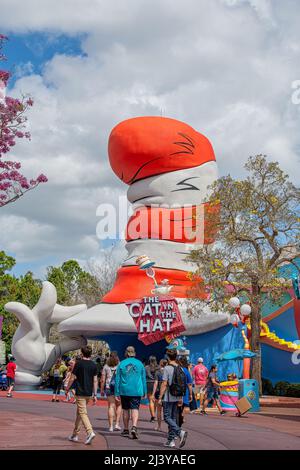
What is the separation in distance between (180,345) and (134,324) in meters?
2.40

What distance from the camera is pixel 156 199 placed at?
2819 cm

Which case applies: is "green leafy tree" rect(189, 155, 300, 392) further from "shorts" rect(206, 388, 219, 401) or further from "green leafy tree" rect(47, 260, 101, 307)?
"green leafy tree" rect(47, 260, 101, 307)

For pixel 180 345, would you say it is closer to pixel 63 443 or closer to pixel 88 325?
pixel 88 325

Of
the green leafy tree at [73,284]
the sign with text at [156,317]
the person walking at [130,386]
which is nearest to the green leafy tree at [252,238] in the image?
the sign with text at [156,317]

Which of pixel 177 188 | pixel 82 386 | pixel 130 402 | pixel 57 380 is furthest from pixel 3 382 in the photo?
pixel 82 386

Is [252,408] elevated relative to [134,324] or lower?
lower

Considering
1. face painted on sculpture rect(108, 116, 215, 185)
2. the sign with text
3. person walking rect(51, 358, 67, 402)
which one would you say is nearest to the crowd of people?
the sign with text

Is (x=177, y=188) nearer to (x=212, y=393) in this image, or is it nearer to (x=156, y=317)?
(x=156, y=317)

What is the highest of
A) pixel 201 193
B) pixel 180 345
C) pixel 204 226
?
pixel 201 193

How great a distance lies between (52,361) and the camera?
1225 inches

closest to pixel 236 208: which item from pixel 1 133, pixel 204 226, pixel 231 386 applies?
pixel 204 226

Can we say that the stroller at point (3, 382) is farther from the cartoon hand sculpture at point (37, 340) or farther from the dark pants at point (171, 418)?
the dark pants at point (171, 418)
